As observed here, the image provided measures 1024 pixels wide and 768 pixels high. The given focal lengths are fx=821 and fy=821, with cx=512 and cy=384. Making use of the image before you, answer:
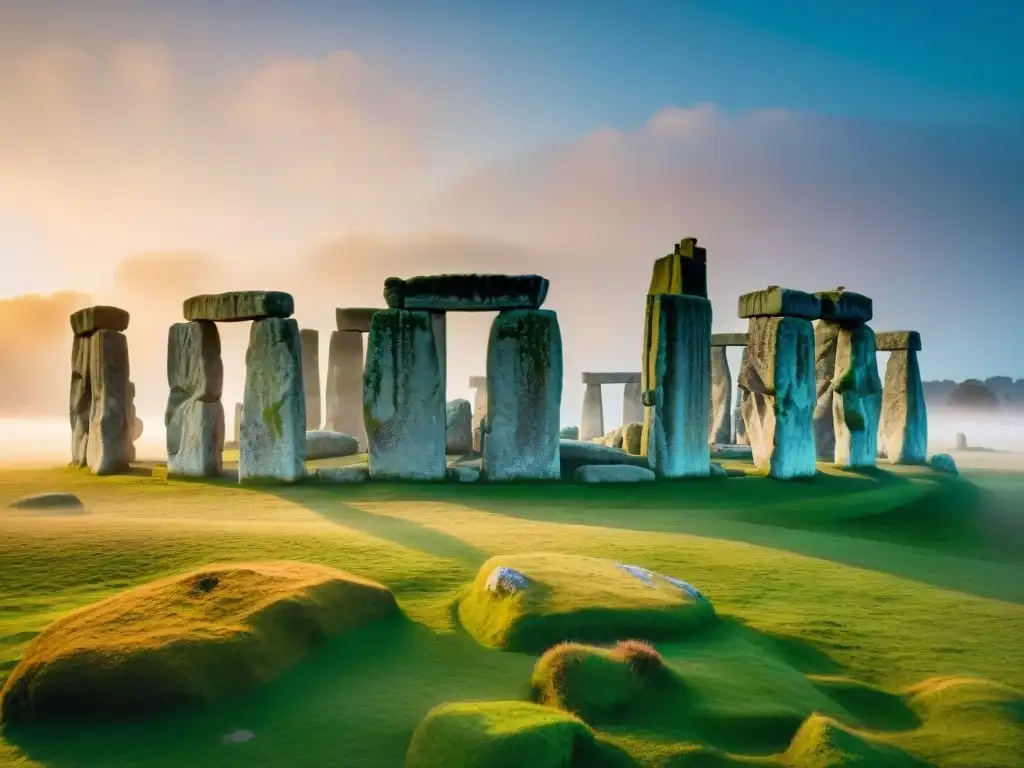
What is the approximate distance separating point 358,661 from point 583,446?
32.7 ft

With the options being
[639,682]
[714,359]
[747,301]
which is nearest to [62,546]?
[639,682]

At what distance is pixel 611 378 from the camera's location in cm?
2811

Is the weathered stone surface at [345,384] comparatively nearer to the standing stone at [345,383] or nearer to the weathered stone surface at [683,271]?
the standing stone at [345,383]

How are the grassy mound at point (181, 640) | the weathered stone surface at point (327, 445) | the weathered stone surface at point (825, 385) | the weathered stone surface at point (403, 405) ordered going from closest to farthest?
the grassy mound at point (181, 640) → the weathered stone surface at point (403, 405) → the weathered stone surface at point (327, 445) → the weathered stone surface at point (825, 385)

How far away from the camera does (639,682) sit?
14.0 feet

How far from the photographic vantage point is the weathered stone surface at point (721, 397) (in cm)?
2466

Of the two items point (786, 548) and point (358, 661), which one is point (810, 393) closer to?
point (786, 548)

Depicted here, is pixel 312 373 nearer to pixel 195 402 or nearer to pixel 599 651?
pixel 195 402

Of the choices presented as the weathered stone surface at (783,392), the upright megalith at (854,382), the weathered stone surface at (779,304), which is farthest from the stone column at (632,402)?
the weathered stone surface at (783,392)


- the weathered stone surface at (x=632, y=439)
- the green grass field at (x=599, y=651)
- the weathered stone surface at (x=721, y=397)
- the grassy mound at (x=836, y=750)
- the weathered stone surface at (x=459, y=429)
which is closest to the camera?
the grassy mound at (x=836, y=750)

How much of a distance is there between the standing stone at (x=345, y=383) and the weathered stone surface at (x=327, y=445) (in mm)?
3697

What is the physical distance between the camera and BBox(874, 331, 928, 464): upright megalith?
714 inches

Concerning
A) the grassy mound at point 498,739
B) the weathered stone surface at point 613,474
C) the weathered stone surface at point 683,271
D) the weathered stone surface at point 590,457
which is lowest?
the grassy mound at point 498,739

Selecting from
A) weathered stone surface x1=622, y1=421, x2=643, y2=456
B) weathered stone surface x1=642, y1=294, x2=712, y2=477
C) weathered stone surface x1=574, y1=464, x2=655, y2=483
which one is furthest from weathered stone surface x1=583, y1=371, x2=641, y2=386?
weathered stone surface x1=574, y1=464, x2=655, y2=483
